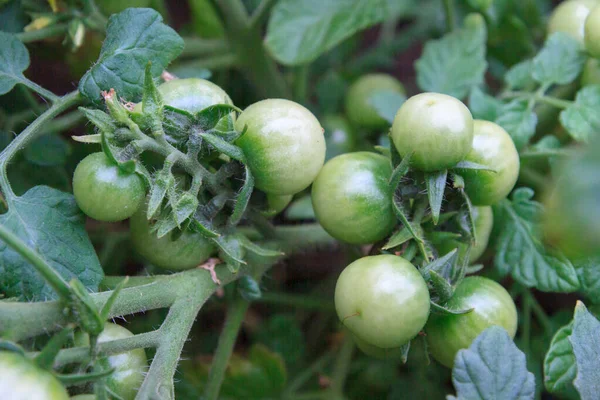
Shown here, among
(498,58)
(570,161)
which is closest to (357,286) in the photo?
(570,161)

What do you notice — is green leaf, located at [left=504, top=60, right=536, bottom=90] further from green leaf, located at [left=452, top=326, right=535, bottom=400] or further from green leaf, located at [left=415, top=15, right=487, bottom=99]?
green leaf, located at [left=452, top=326, right=535, bottom=400]

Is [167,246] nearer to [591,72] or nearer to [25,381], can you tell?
[25,381]

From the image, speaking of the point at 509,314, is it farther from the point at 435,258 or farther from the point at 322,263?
the point at 322,263

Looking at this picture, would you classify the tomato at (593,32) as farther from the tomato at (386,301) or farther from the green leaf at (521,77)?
the tomato at (386,301)

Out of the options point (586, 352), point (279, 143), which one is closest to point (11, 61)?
point (279, 143)

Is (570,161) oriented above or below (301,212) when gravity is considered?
above

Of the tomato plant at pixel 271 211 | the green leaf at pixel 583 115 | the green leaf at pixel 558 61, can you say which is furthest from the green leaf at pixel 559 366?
the green leaf at pixel 558 61
